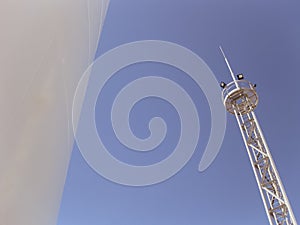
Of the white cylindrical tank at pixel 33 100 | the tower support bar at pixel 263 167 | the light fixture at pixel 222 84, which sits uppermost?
the light fixture at pixel 222 84

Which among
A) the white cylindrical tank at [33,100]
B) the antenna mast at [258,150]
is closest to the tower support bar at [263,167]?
the antenna mast at [258,150]

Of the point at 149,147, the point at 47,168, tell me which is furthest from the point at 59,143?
the point at 149,147

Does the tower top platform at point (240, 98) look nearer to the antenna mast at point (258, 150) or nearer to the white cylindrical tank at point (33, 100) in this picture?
the antenna mast at point (258, 150)

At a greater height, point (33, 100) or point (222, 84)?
point (222, 84)

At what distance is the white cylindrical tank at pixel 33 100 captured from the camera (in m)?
1.06

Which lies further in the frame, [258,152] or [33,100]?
[258,152]

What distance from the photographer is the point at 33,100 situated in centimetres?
128

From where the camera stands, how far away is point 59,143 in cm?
183

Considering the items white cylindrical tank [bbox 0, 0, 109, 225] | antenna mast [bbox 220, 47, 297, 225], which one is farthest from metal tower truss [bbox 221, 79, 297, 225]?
white cylindrical tank [bbox 0, 0, 109, 225]

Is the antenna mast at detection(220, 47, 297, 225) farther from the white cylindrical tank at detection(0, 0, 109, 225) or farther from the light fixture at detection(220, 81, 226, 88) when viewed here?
the white cylindrical tank at detection(0, 0, 109, 225)

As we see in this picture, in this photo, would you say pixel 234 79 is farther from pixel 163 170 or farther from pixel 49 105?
pixel 49 105

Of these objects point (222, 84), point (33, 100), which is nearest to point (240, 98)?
point (222, 84)

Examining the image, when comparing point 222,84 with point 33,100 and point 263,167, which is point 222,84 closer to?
point 263,167

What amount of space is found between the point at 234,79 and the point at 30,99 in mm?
13312
